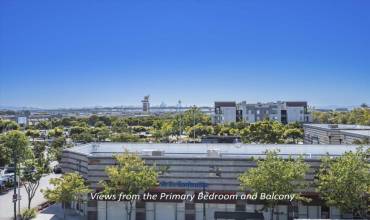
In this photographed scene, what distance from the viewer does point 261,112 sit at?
511ft

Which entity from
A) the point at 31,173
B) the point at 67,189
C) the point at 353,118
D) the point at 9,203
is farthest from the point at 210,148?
the point at 353,118

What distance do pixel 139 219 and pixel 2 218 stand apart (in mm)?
11922

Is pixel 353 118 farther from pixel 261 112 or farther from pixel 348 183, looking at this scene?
pixel 348 183

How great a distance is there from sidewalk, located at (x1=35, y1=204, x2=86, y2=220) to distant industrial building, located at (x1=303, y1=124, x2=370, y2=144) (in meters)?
38.2

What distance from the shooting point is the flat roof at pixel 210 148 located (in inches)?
1423

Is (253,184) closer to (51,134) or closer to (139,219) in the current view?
(139,219)

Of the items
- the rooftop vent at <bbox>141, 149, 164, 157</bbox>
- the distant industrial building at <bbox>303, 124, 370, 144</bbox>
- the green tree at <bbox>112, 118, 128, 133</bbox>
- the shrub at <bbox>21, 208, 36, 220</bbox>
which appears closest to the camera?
the rooftop vent at <bbox>141, 149, 164, 157</bbox>

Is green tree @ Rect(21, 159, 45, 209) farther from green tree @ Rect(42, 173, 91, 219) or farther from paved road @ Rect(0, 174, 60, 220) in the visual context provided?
green tree @ Rect(42, 173, 91, 219)

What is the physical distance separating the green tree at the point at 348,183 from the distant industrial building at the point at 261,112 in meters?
118

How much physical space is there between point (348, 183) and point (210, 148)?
1415 cm

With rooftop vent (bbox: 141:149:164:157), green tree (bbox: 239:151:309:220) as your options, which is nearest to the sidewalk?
rooftop vent (bbox: 141:149:164:157)

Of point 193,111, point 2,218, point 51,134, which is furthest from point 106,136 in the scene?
point 2,218

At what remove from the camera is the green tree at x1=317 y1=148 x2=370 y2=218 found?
27500mm

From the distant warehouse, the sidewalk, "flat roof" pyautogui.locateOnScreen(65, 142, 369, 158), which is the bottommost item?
the sidewalk
